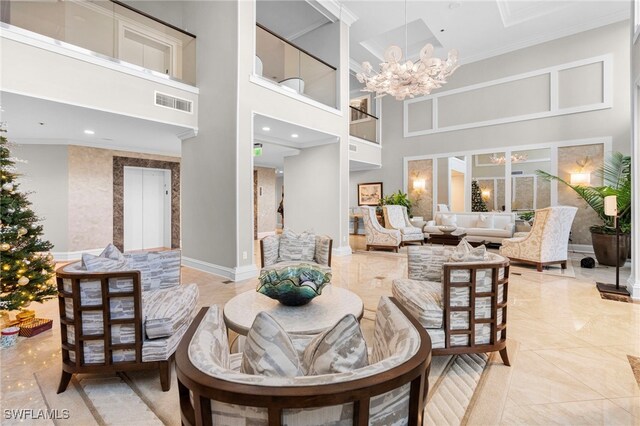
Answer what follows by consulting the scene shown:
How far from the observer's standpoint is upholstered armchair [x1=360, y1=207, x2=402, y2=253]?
7066 mm

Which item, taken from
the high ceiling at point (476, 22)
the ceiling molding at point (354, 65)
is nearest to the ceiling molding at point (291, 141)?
the high ceiling at point (476, 22)

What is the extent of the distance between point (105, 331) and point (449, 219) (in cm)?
769

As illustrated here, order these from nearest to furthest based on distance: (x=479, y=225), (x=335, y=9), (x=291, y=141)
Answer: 1. (x=335, y=9)
2. (x=291, y=141)
3. (x=479, y=225)

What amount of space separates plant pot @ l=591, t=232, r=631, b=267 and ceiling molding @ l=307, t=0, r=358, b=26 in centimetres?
653

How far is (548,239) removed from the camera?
4.99 metres

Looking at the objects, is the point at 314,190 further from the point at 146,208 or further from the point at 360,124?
the point at 146,208

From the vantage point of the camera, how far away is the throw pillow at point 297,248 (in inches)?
153

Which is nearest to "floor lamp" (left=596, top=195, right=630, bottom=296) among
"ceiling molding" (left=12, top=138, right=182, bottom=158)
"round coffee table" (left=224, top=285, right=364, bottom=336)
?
"round coffee table" (left=224, top=285, right=364, bottom=336)

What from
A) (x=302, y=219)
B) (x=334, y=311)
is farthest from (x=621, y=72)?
(x=334, y=311)

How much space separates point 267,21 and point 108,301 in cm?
717

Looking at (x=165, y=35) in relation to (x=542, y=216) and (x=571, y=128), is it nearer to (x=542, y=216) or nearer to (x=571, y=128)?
(x=542, y=216)

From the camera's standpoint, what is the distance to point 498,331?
84.9 inches

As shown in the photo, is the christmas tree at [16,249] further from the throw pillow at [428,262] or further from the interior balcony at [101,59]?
the throw pillow at [428,262]

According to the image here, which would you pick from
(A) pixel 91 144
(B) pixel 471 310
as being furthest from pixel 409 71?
(A) pixel 91 144
